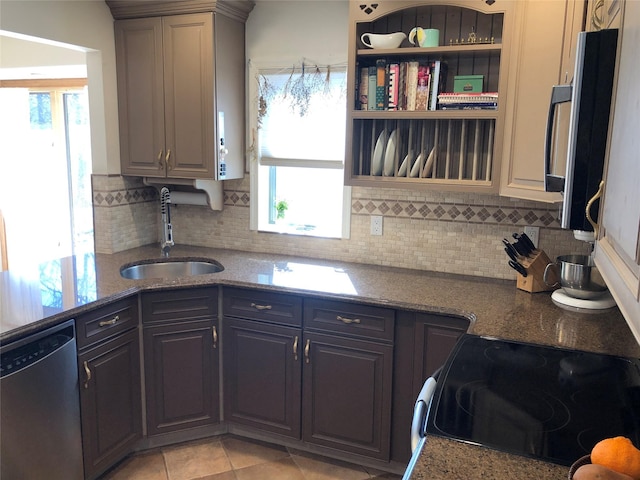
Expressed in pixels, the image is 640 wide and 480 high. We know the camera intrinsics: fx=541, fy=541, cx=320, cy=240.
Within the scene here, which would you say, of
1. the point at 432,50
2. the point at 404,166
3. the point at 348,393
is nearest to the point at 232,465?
the point at 348,393

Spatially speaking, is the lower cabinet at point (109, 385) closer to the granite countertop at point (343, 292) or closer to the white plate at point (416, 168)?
the granite countertop at point (343, 292)

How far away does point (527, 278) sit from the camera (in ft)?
8.44

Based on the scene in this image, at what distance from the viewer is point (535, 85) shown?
2.22 m

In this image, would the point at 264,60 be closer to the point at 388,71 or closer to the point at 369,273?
the point at 388,71

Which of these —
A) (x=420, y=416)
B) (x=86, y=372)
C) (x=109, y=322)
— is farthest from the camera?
(x=109, y=322)

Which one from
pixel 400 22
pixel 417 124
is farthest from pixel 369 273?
pixel 400 22

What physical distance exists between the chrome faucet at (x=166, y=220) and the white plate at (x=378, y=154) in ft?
4.21

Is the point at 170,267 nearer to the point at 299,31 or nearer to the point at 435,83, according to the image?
the point at 299,31

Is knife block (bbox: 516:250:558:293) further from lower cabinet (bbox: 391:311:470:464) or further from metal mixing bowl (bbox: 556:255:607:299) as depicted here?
lower cabinet (bbox: 391:311:470:464)

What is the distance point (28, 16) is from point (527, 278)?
8.95 feet

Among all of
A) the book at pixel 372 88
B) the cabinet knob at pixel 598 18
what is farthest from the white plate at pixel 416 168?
the cabinet knob at pixel 598 18

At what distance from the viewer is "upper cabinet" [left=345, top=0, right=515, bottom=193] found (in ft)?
8.36

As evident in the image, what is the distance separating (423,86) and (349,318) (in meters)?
1.17

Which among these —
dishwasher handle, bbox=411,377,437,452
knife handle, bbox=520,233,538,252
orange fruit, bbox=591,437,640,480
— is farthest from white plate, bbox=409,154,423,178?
orange fruit, bbox=591,437,640,480
